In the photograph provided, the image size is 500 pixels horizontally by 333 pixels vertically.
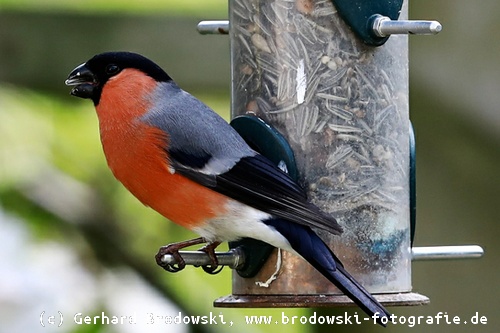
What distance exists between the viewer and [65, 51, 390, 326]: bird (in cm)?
464

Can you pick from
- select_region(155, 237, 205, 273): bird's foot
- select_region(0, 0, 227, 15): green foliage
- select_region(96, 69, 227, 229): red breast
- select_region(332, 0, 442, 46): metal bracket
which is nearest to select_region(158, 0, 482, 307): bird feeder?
select_region(332, 0, 442, 46): metal bracket

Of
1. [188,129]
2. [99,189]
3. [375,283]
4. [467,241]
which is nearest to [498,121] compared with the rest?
[467,241]

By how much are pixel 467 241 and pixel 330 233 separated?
92 centimetres

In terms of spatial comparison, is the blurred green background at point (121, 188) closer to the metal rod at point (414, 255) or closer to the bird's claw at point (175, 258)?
the metal rod at point (414, 255)

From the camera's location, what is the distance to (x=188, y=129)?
4867 millimetres

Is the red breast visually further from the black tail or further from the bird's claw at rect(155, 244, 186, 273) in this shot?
the black tail

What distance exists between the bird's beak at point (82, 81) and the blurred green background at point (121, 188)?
2.21ft

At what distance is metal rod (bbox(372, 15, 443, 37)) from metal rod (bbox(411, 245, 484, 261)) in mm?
833

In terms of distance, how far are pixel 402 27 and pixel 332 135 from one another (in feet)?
1.68

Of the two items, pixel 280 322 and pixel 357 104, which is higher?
pixel 357 104

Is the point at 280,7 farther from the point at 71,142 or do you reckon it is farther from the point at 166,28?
the point at 71,142

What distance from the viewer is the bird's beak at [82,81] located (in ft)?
16.6

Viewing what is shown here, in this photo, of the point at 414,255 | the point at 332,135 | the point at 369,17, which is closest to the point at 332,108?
the point at 332,135

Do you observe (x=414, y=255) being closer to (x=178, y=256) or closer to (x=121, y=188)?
(x=178, y=256)
